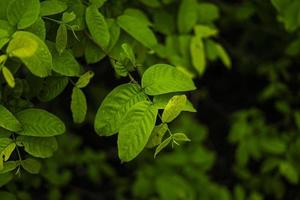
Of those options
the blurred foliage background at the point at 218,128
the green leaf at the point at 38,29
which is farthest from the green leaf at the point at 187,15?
the green leaf at the point at 38,29

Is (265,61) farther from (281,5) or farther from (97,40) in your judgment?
(97,40)

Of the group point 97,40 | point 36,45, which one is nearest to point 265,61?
point 97,40

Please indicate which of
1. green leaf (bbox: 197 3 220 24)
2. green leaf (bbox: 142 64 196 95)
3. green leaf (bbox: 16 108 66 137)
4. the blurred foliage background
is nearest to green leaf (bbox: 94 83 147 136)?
green leaf (bbox: 142 64 196 95)

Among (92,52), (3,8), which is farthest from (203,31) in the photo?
(3,8)

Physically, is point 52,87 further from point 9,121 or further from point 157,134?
point 157,134

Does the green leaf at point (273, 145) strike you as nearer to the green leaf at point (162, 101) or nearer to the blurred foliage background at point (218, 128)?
the blurred foliage background at point (218, 128)

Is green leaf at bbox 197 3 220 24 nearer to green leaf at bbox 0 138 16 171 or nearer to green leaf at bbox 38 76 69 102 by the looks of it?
green leaf at bbox 38 76 69 102

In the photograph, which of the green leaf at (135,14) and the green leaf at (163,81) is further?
the green leaf at (135,14)
